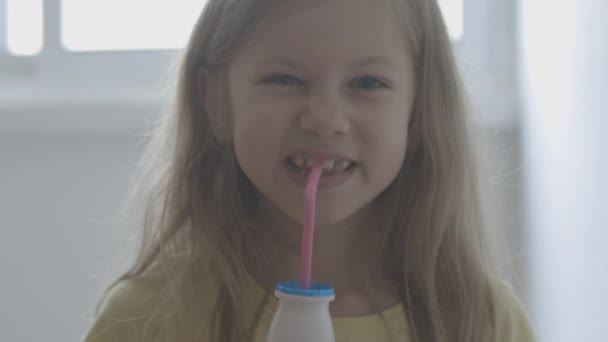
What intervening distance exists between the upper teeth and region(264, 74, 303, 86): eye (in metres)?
0.06

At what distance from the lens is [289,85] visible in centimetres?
73

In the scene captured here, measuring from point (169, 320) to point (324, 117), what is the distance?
0.81 ft

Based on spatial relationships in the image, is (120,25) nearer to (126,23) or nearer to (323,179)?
(126,23)

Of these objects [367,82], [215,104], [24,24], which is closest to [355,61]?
[367,82]

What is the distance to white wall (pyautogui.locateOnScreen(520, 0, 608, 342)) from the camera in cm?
87

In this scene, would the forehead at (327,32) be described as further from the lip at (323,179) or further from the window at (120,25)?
the window at (120,25)

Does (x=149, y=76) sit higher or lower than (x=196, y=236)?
higher

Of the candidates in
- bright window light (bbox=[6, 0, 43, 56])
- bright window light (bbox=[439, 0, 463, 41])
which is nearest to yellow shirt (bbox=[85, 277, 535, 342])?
bright window light (bbox=[439, 0, 463, 41])

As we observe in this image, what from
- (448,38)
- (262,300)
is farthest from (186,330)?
(448,38)

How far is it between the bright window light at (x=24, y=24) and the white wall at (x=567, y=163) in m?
1.04

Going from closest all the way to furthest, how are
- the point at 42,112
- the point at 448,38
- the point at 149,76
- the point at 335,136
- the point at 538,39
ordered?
1. the point at 335,136
2. the point at 448,38
3. the point at 538,39
4. the point at 42,112
5. the point at 149,76

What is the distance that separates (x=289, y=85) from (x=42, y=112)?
3.43ft

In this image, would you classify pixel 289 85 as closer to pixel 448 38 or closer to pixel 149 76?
pixel 448 38

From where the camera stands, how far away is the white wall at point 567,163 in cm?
87
